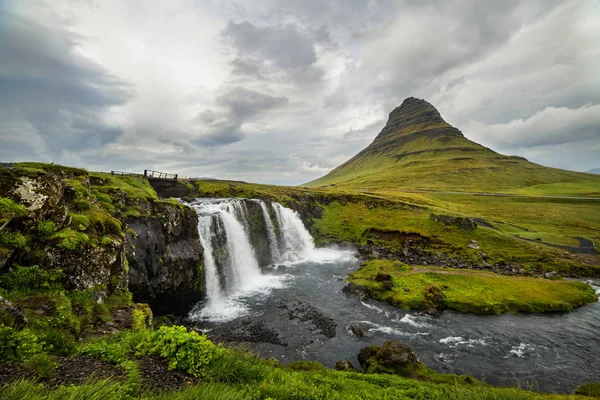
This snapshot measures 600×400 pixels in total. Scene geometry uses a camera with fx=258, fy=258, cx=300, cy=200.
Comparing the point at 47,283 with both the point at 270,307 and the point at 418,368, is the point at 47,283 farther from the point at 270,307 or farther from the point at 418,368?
the point at 418,368

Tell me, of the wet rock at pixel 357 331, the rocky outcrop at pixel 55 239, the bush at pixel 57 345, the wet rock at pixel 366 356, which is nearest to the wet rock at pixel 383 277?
the wet rock at pixel 357 331

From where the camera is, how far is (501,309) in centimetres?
2894

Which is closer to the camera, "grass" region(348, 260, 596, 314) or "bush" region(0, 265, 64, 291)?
"bush" region(0, 265, 64, 291)

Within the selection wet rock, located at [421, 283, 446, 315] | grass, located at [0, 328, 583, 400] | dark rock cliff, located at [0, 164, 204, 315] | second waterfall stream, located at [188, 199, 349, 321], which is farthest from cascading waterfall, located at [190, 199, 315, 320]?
grass, located at [0, 328, 583, 400]

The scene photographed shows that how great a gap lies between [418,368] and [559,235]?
3055 inches

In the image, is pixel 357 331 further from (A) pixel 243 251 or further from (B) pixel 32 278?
(B) pixel 32 278

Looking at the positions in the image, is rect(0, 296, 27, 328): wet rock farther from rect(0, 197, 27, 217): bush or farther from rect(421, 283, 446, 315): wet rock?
rect(421, 283, 446, 315): wet rock

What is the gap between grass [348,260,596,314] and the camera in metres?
29.5

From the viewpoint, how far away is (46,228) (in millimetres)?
13867

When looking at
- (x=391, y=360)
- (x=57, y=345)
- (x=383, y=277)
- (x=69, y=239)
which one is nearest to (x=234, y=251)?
(x=383, y=277)

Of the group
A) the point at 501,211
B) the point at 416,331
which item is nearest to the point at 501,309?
the point at 416,331

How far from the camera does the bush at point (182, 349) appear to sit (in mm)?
8086

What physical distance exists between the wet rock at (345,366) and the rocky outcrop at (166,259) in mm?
17792

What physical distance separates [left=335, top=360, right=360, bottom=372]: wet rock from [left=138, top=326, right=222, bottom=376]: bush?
13424 mm
